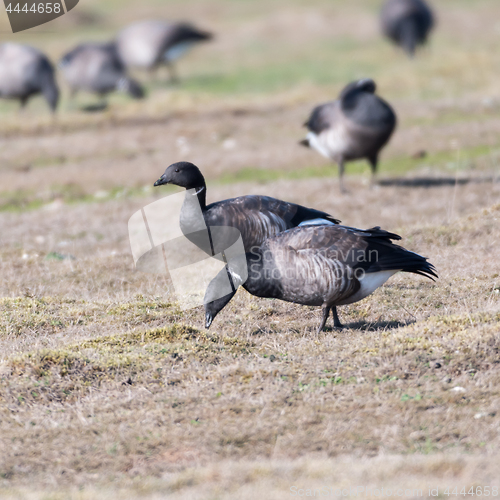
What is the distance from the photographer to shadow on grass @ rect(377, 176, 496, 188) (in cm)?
1488

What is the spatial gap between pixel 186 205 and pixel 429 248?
12.3ft

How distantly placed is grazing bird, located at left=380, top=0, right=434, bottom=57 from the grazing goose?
25079mm

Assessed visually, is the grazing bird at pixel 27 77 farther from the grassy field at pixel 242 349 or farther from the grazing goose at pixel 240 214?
the grazing goose at pixel 240 214

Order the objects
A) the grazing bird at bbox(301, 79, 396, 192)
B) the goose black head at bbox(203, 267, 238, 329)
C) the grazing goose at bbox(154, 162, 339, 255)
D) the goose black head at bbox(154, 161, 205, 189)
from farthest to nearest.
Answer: the grazing bird at bbox(301, 79, 396, 192) < the goose black head at bbox(154, 161, 205, 189) < the grazing goose at bbox(154, 162, 339, 255) < the goose black head at bbox(203, 267, 238, 329)

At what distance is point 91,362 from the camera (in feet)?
20.3

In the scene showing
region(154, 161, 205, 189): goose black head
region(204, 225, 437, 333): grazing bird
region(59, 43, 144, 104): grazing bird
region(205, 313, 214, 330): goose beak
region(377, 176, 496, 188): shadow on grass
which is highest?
region(59, 43, 144, 104): grazing bird

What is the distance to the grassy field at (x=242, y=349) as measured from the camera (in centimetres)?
465

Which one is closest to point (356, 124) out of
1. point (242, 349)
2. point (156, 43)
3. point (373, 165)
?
point (373, 165)

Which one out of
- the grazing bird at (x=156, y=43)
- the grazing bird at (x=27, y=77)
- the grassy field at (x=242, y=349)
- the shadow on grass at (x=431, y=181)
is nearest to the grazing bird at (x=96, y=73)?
the grazing bird at (x=27, y=77)

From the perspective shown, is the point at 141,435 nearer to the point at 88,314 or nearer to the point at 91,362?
the point at 91,362

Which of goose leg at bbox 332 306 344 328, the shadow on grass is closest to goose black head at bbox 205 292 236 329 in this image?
goose leg at bbox 332 306 344 328

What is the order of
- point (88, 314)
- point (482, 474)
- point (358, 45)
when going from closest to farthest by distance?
point (482, 474) → point (88, 314) → point (358, 45)

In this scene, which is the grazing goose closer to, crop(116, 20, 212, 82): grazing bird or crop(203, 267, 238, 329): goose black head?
crop(203, 267, 238, 329): goose black head

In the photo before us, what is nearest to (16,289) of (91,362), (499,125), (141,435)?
(91,362)
